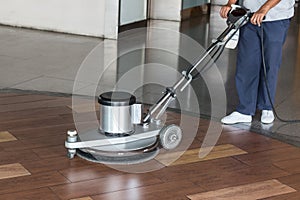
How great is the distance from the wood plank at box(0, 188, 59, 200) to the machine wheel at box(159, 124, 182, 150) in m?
0.70

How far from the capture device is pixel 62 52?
6191 millimetres

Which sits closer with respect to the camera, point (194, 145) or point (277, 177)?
point (277, 177)

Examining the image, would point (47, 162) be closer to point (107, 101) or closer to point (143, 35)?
point (107, 101)

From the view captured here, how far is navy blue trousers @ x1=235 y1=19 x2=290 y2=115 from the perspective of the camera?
415cm

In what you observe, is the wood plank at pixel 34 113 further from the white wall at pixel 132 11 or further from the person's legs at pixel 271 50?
the white wall at pixel 132 11

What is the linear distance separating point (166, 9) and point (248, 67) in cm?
383

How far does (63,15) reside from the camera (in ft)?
22.7

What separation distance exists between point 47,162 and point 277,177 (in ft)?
Result: 3.73

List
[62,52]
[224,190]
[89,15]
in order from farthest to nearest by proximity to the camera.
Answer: [89,15] → [62,52] → [224,190]

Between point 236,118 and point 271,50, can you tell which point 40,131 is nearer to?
point 236,118

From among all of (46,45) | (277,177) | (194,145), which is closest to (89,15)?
(46,45)

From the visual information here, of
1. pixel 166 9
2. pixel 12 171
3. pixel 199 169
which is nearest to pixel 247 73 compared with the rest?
pixel 199 169

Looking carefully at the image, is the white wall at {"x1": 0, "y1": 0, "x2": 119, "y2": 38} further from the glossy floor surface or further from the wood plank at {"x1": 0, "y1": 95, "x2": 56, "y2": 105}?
the wood plank at {"x1": 0, "y1": 95, "x2": 56, "y2": 105}

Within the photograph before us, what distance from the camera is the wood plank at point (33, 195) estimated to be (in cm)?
307
